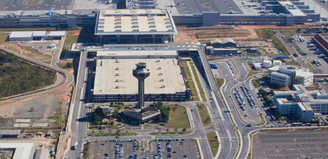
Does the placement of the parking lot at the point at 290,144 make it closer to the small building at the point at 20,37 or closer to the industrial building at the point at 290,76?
the industrial building at the point at 290,76

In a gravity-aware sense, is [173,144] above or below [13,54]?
below

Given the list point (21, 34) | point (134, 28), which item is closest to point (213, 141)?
point (134, 28)

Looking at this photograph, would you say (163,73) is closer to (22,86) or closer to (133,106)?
(133,106)

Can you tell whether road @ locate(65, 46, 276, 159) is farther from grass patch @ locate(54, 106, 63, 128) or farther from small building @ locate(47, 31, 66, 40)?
small building @ locate(47, 31, 66, 40)

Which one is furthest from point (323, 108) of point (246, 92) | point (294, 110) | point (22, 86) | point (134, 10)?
point (134, 10)

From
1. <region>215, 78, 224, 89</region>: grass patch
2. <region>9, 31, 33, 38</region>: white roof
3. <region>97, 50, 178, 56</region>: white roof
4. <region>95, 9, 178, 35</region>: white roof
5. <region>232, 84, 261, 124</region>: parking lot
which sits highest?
<region>95, 9, 178, 35</region>: white roof

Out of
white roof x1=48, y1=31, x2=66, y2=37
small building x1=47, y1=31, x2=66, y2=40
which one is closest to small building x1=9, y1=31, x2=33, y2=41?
small building x1=47, y1=31, x2=66, y2=40
